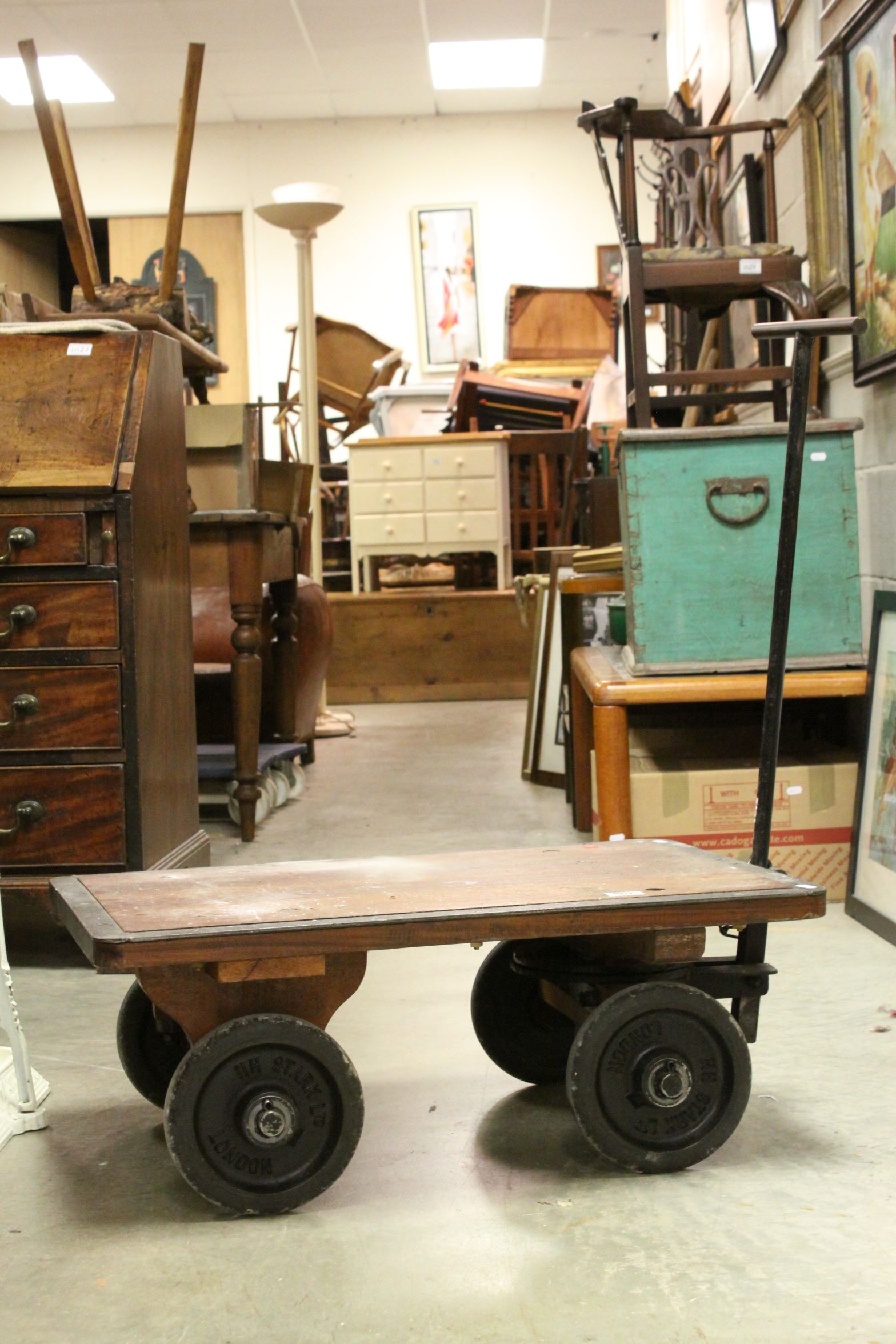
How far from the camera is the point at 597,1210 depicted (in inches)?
55.4

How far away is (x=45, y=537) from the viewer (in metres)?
2.30

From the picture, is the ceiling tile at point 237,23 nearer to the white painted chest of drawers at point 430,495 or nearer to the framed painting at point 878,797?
the white painted chest of drawers at point 430,495

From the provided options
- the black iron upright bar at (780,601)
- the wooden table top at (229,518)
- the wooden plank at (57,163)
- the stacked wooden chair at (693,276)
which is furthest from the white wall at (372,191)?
the black iron upright bar at (780,601)

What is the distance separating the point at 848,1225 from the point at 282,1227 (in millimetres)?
588

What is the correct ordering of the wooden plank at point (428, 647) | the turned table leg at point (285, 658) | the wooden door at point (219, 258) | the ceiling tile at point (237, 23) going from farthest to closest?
1. the wooden door at point (219, 258)
2. the ceiling tile at point (237, 23)
3. the wooden plank at point (428, 647)
4. the turned table leg at point (285, 658)

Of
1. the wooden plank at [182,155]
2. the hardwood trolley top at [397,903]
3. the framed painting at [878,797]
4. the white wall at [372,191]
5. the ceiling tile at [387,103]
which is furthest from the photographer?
the white wall at [372,191]

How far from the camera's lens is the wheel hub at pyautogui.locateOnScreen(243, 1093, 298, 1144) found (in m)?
1.40

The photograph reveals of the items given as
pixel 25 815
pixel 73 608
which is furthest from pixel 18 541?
pixel 25 815

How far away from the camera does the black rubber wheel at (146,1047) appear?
1656 millimetres

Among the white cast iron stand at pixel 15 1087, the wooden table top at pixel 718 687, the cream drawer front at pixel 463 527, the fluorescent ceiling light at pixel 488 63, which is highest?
the fluorescent ceiling light at pixel 488 63

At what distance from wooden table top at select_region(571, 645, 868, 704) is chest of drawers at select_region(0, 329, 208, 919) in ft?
3.03

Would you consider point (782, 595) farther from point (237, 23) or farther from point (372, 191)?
point (372, 191)

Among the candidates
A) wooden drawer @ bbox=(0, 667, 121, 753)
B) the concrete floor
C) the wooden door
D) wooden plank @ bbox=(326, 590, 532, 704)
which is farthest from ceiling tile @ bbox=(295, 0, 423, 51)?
the concrete floor

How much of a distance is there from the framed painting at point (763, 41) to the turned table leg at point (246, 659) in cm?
192
